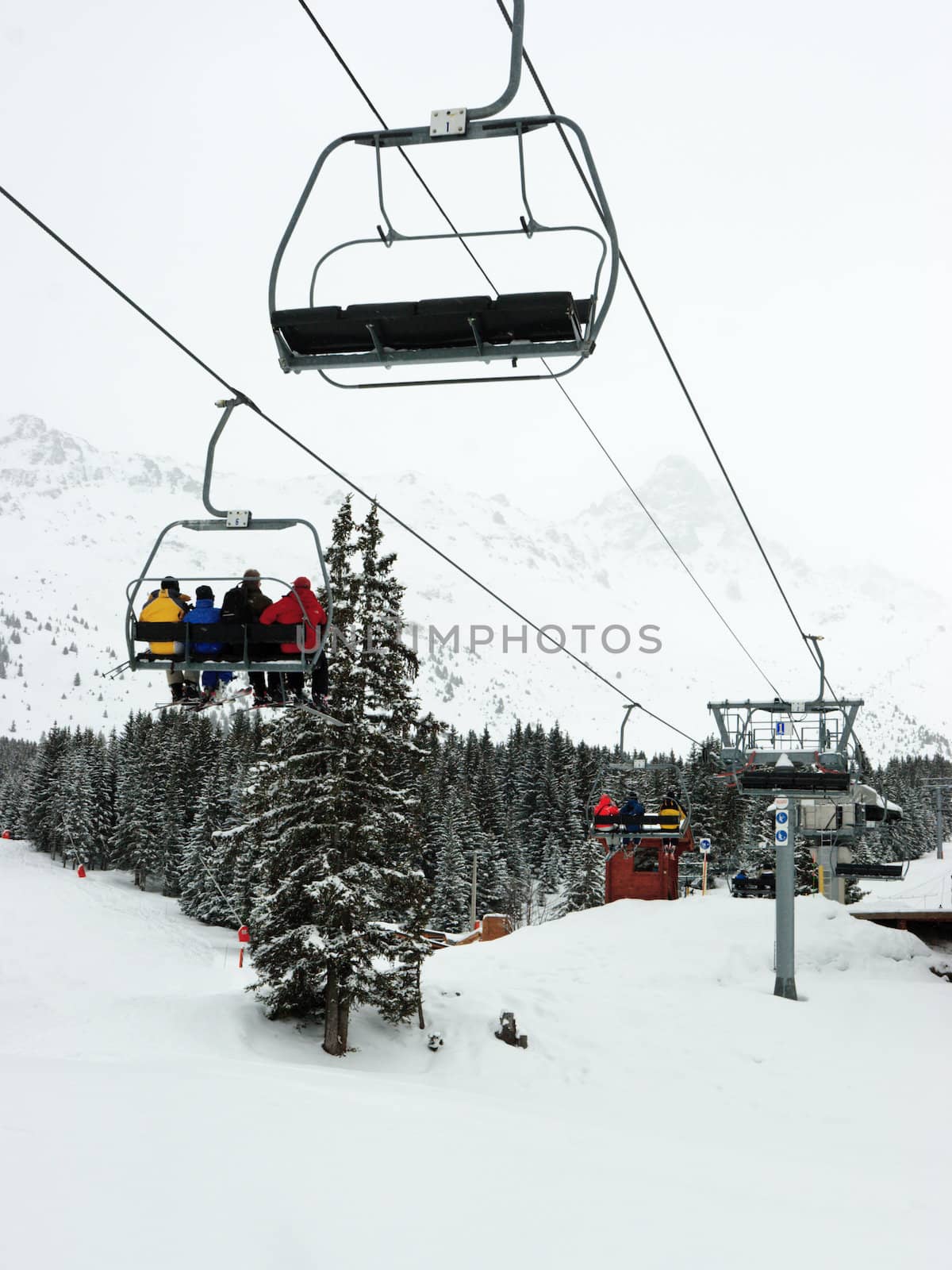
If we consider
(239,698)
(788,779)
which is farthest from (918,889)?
(239,698)

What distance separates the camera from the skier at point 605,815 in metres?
30.5

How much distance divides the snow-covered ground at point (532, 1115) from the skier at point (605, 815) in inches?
104

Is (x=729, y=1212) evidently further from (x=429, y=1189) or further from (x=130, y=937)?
(x=130, y=937)

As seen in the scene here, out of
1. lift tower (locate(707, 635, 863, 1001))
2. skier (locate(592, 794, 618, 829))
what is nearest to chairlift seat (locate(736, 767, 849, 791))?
lift tower (locate(707, 635, 863, 1001))

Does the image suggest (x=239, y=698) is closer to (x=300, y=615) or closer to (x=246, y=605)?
(x=246, y=605)

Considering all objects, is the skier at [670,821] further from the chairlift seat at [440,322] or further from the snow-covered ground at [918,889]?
the snow-covered ground at [918,889]

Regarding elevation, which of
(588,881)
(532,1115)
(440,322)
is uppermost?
(440,322)

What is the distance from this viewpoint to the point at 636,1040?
67.2 ft

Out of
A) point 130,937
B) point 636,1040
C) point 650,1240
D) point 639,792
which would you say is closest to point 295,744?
point 636,1040

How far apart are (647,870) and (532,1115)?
21578 millimetres

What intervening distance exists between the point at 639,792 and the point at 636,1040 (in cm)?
6279

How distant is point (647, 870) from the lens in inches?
1351

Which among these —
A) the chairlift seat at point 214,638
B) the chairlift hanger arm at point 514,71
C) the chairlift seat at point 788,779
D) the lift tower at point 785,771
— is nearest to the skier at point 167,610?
the chairlift seat at point 214,638

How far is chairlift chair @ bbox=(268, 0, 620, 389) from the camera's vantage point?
212 inches
